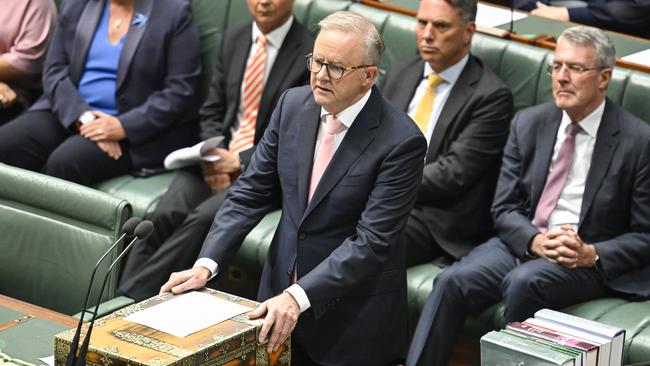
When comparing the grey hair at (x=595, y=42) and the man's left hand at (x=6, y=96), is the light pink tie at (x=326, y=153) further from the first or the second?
the man's left hand at (x=6, y=96)

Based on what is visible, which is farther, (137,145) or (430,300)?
(137,145)

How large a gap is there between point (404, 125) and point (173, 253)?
4.85ft

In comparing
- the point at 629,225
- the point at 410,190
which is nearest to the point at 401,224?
the point at 410,190

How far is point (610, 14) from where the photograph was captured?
201 inches

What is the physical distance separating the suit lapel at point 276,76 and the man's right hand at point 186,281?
168 cm

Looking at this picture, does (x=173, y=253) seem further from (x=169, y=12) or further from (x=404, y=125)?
(x=404, y=125)

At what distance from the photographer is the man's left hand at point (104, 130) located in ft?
15.9

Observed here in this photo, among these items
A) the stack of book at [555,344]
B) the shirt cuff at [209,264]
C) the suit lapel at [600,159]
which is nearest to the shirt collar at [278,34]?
the suit lapel at [600,159]

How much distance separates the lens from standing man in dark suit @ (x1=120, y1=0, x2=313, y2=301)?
172 inches

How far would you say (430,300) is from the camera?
393 cm

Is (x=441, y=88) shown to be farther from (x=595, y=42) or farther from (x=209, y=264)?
(x=209, y=264)

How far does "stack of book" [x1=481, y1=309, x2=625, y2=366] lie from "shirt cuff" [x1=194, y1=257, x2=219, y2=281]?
70 cm

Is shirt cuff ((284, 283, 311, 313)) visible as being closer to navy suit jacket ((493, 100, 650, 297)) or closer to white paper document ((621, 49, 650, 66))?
navy suit jacket ((493, 100, 650, 297))

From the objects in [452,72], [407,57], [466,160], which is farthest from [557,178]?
[407,57]
